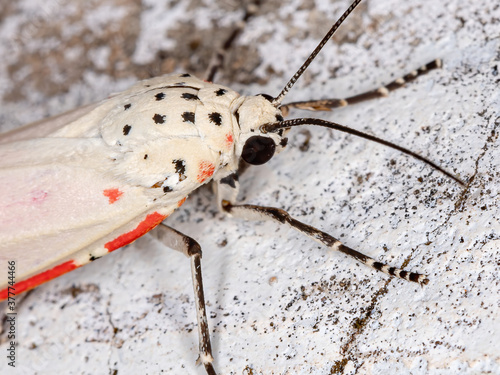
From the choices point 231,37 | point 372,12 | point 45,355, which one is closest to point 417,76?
point 372,12

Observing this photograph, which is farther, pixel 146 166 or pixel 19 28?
pixel 19 28

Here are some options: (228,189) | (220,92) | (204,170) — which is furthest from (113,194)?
(220,92)

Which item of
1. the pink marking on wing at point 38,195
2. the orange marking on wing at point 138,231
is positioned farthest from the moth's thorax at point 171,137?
the pink marking on wing at point 38,195

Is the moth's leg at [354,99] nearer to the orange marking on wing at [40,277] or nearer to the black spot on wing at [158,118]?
the black spot on wing at [158,118]

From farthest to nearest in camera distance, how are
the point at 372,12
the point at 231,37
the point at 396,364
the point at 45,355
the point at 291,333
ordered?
1. the point at 231,37
2. the point at 372,12
3. the point at 45,355
4. the point at 291,333
5. the point at 396,364

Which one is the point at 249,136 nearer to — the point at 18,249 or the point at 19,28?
the point at 18,249

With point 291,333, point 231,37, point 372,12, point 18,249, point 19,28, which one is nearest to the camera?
point 291,333
